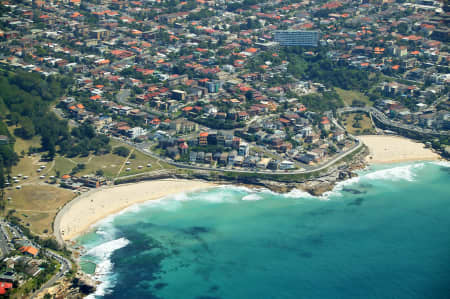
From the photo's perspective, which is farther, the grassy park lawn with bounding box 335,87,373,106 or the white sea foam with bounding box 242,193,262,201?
the grassy park lawn with bounding box 335,87,373,106

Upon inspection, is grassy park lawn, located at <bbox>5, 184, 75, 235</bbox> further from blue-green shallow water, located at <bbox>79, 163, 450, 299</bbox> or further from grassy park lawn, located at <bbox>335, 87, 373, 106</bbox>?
grassy park lawn, located at <bbox>335, 87, 373, 106</bbox>

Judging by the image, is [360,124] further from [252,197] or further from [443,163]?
[252,197]

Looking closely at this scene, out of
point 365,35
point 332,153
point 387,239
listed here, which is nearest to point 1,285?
point 387,239

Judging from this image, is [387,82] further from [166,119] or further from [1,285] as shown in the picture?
[1,285]

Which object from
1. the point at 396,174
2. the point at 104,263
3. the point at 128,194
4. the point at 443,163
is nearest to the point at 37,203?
the point at 128,194

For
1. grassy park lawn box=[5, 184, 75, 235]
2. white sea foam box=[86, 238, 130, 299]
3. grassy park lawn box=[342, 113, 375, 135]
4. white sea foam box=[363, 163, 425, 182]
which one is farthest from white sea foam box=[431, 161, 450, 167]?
grassy park lawn box=[5, 184, 75, 235]

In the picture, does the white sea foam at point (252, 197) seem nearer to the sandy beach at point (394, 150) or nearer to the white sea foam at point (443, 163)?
the sandy beach at point (394, 150)

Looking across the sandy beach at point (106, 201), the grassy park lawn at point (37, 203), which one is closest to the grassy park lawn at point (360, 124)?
the sandy beach at point (106, 201)
